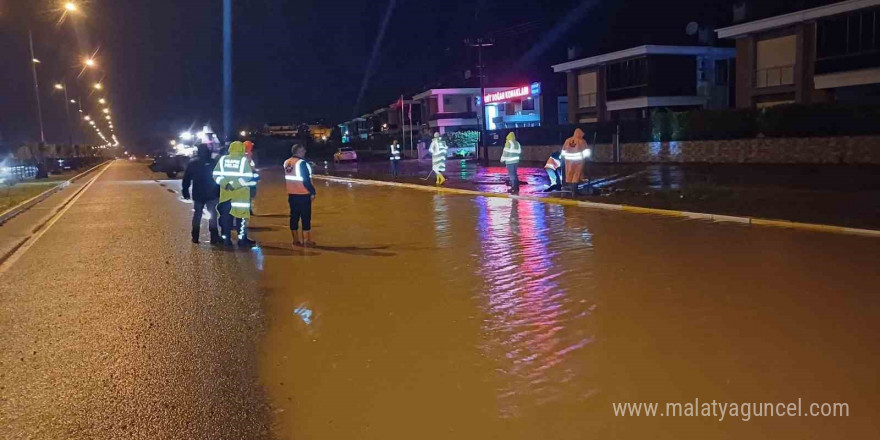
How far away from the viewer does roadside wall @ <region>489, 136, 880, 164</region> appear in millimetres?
23641

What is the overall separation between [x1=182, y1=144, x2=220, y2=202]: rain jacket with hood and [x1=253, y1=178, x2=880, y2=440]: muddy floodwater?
53.0 inches

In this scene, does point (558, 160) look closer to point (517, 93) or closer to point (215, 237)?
point (215, 237)

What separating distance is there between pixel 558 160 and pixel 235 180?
10.3 meters

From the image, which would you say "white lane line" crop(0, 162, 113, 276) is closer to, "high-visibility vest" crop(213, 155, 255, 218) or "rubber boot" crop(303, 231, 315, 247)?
"high-visibility vest" crop(213, 155, 255, 218)

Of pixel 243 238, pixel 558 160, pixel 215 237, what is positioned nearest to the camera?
pixel 243 238

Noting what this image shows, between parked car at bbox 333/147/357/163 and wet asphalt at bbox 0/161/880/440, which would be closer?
wet asphalt at bbox 0/161/880/440

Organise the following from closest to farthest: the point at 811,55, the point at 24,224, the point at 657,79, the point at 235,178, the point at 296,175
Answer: the point at 296,175, the point at 235,178, the point at 24,224, the point at 811,55, the point at 657,79

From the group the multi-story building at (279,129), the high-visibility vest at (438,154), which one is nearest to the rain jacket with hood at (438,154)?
the high-visibility vest at (438,154)

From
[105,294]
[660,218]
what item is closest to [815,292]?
[660,218]

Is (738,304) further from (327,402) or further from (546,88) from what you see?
(546,88)

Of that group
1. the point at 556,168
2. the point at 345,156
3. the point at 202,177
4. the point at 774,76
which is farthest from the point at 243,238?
the point at 345,156

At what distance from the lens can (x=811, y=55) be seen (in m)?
34.3

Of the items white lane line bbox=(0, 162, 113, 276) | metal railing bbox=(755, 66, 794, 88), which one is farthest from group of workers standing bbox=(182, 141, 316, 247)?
metal railing bbox=(755, 66, 794, 88)

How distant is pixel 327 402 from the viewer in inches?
179
